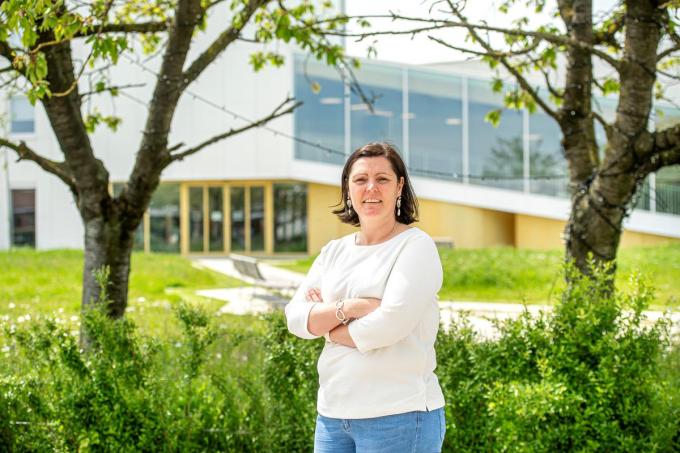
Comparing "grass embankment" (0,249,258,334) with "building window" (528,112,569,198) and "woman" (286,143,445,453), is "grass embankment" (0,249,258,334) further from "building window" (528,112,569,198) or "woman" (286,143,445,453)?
"building window" (528,112,569,198)

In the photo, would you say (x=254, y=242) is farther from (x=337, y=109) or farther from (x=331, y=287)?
(x=331, y=287)

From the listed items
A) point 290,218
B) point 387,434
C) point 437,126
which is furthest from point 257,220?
point 387,434

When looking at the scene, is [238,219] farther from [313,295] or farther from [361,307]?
[361,307]

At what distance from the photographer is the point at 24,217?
A: 31.8 m

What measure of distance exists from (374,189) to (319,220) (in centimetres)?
2699

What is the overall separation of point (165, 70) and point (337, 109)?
22.4 m

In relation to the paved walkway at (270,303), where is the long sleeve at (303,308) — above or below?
above

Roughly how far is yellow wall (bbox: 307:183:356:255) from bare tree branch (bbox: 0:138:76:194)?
23885 millimetres

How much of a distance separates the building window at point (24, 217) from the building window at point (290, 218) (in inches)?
390

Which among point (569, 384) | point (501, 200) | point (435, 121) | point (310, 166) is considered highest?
point (435, 121)

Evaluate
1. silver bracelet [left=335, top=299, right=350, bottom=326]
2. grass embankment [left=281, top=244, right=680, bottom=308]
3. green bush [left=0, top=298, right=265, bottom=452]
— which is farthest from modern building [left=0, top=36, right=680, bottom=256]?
silver bracelet [left=335, top=299, right=350, bottom=326]

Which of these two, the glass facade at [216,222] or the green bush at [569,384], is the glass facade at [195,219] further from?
the green bush at [569,384]

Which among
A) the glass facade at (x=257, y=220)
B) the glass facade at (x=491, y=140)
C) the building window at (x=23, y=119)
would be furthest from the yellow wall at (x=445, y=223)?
the building window at (x=23, y=119)

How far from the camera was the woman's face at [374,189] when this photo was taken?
9.47ft
